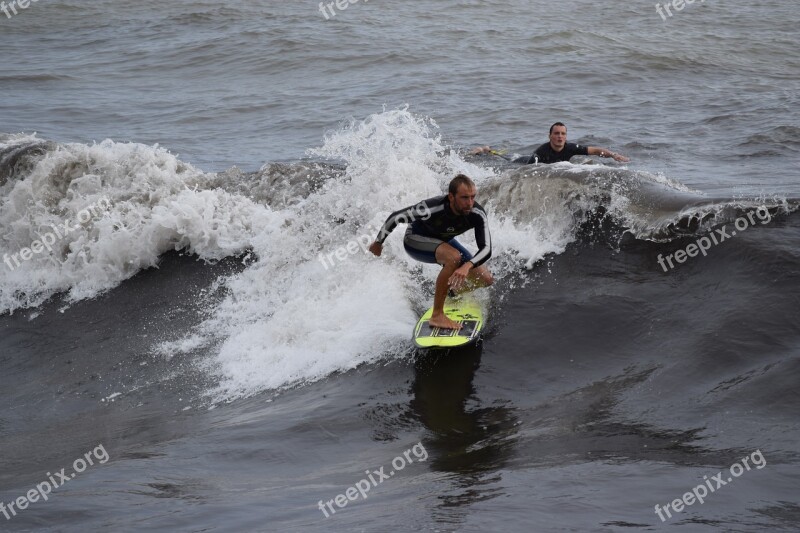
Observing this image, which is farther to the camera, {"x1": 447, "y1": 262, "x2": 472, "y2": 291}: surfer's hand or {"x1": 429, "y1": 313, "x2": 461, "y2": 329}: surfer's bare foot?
{"x1": 429, "y1": 313, "x2": 461, "y2": 329}: surfer's bare foot

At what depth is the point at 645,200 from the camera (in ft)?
30.1

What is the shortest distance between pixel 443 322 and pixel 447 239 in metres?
0.79

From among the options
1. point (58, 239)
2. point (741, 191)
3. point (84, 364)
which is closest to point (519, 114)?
point (741, 191)

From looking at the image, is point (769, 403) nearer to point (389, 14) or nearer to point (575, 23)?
point (575, 23)

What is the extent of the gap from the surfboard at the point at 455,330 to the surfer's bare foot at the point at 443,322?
0.11 feet

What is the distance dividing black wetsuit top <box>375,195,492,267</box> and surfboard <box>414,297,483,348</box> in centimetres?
65

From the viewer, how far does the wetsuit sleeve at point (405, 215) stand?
304 inches

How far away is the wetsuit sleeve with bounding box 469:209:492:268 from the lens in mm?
7574

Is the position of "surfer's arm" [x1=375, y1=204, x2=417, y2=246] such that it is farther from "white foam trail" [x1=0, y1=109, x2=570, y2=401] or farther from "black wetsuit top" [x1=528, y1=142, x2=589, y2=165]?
"black wetsuit top" [x1=528, y1=142, x2=589, y2=165]

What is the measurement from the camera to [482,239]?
7637mm

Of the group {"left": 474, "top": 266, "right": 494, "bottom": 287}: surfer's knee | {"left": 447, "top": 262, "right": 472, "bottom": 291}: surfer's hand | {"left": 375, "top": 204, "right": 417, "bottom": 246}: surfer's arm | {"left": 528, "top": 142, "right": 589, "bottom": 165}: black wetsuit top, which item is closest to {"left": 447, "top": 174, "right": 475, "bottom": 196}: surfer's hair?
{"left": 375, "top": 204, "right": 417, "bottom": 246}: surfer's arm

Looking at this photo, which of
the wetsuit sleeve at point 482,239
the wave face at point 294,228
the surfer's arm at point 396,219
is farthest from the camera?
the wave face at point 294,228

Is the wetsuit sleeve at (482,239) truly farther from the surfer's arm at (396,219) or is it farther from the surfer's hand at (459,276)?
the surfer's arm at (396,219)

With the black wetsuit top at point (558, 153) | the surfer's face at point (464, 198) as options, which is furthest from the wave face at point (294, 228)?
the surfer's face at point (464, 198)
